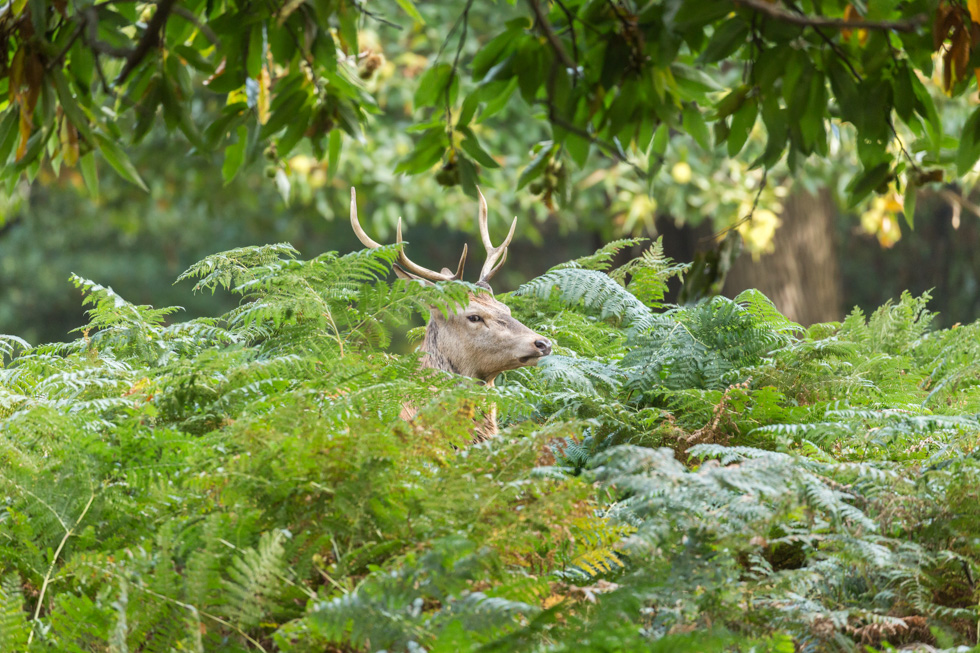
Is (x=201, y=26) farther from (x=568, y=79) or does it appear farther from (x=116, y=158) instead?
(x=568, y=79)

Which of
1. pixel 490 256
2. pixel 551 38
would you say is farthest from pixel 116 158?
pixel 490 256

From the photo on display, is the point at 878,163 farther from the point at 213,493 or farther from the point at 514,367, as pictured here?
the point at 514,367

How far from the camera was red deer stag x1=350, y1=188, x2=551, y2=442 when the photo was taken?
5.11 metres

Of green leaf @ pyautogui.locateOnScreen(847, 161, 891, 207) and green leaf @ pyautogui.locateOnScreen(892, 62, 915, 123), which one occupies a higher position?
green leaf @ pyautogui.locateOnScreen(892, 62, 915, 123)

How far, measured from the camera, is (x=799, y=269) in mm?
11250

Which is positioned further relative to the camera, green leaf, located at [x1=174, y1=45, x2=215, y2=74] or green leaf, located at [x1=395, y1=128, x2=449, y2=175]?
green leaf, located at [x1=395, y1=128, x2=449, y2=175]

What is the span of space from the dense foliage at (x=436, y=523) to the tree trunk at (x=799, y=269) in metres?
7.38

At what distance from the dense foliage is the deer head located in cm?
130

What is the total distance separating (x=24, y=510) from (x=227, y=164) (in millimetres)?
1175

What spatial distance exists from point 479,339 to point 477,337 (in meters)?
0.02

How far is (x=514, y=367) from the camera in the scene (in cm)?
525

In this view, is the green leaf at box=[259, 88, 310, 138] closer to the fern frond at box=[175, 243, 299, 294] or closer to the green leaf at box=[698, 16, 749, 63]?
the green leaf at box=[698, 16, 749, 63]

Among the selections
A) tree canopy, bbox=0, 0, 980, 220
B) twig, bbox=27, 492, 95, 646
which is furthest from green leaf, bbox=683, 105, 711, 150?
twig, bbox=27, 492, 95, 646

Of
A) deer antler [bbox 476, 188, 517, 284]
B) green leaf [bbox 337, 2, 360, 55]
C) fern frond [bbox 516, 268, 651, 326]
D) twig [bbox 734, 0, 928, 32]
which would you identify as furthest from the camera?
deer antler [bbox 476, 188, 517, 284]
